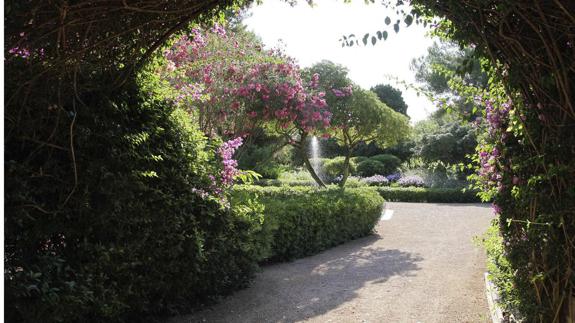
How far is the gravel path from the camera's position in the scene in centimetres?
465

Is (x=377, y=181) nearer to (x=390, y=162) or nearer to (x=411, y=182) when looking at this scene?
(x=411, y=182)

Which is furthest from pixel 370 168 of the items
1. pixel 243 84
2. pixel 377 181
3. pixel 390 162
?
pixel 243 84

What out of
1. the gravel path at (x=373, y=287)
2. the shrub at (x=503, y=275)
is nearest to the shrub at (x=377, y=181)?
the gravel path at (x=373, y=287)

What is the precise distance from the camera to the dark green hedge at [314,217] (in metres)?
7.16

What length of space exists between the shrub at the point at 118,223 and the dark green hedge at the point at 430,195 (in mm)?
14069

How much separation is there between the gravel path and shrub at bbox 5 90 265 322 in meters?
0.57

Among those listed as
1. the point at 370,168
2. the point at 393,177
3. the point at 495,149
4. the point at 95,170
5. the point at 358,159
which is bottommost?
the point at 95,170

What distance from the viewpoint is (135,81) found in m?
4.15

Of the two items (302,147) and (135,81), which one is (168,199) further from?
(302,147)

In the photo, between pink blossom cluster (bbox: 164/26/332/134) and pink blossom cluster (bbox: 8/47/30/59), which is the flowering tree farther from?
pink blossom cluster (bbox: 8/47/30/59)

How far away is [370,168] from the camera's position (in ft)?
80.8

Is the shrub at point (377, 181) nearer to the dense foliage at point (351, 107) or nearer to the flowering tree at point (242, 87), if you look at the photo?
the dense foliage at point (351, 107)

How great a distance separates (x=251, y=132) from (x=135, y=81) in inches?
247

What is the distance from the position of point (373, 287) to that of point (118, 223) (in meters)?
3.28
